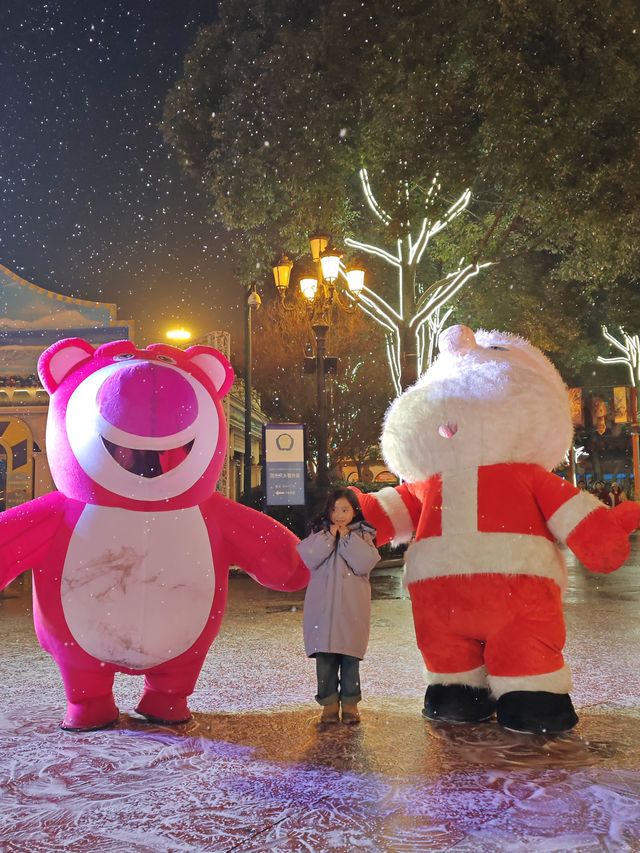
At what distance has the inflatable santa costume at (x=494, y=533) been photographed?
4.18 m

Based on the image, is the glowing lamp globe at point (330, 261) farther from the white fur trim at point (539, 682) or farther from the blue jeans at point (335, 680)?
the white fur trim at point (539, 682)

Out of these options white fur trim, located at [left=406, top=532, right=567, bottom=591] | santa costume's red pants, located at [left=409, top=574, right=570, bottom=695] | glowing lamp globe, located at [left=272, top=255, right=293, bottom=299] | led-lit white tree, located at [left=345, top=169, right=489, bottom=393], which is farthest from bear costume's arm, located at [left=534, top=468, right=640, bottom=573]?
glowing lamp globe, located at [left=272, top=255, right=293, bottom=299]

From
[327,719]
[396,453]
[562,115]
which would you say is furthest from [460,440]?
[562,115]

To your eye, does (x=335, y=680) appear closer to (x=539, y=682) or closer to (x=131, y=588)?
(x=539, y=682)

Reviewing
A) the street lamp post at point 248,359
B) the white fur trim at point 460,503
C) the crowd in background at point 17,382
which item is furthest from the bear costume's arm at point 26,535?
the crowd in background at point 17,382

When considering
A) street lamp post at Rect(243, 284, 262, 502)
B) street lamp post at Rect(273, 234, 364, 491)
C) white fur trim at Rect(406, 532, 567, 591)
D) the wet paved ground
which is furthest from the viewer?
street lamp post at Rect(243, 284, 262, 502)

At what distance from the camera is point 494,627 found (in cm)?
423

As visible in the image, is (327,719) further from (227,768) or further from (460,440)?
(460,440)

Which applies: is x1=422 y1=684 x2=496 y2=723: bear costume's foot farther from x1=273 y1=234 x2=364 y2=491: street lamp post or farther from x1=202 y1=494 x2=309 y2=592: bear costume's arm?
x1=273 y1=234 x2=364 y2=491: street lamp post

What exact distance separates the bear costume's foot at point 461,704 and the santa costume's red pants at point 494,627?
5cm

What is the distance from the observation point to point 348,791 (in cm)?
329

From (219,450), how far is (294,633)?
148 inches

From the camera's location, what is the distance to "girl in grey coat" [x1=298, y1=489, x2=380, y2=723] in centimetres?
444

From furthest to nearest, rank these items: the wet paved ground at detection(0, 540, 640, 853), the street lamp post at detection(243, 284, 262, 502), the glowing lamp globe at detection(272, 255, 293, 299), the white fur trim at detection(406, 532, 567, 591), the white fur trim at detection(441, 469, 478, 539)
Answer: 1. the street lamp post at detection(243, 284, 262, 502)
2. the glowing lamp globe at detection(272, 255, 293, 299)
3. the white fur trim at detection(441, 469, 478, 539)
4. the white fur trim at detection(406, 532, 567, 591)
5. the wet paved ground at detection(0, 540, 640, 853)
